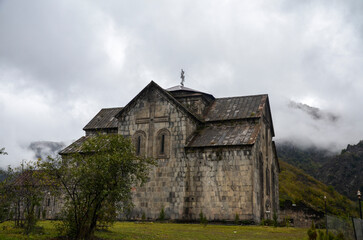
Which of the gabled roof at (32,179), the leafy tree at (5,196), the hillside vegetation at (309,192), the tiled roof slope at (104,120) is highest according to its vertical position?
the tiled roof slope at (104,120)

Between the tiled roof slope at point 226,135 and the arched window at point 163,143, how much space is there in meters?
1.63

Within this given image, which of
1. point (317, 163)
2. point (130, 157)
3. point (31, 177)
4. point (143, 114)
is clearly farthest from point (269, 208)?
point (317, 163)

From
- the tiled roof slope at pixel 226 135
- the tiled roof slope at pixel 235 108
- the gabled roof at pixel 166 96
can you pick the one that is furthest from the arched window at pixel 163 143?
the tiled roof slope at pixel 235 108

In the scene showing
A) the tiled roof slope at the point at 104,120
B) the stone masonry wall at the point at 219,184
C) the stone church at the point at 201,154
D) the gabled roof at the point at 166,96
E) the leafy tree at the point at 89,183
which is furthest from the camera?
the tiled roof slope at the point at 104,120

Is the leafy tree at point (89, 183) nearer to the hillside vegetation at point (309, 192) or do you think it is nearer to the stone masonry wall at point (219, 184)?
the stone masonry wall at point (219, 184)

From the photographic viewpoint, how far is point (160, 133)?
25172 millimetres

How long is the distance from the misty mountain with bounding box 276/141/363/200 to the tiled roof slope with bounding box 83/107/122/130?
4988cm

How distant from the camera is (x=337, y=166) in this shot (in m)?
74.8

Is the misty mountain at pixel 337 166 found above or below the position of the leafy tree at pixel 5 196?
above

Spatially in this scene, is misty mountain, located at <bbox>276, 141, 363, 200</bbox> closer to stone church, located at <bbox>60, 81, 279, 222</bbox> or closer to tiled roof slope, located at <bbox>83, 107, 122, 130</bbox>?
stone church, located at <bbox>60, 81, 279, 222</bbox>

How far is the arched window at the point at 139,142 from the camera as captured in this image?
2533 centimetres

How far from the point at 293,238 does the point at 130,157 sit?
7745 mm

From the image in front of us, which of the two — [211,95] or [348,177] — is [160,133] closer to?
[211,95]

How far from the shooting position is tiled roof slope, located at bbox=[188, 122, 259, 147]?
2314 centimetres
